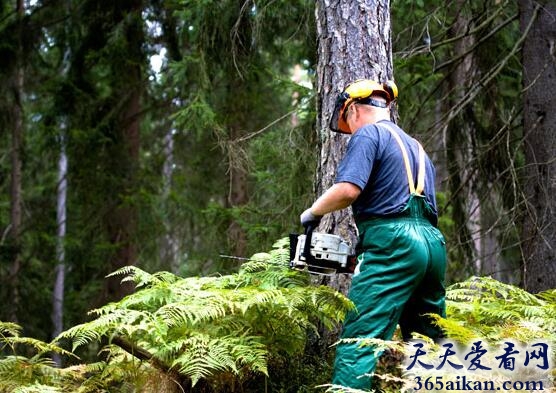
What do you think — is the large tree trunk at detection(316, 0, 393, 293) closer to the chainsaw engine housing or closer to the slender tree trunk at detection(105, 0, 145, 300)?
the chainsaw engine housing

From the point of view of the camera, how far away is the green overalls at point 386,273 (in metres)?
4.00

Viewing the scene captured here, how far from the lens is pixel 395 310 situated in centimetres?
411

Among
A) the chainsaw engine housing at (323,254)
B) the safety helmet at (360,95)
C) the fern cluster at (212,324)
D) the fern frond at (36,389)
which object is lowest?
the fern frond at (36,389)

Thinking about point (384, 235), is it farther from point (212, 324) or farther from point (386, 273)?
point (212, 324)

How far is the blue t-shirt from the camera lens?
13.6 ft

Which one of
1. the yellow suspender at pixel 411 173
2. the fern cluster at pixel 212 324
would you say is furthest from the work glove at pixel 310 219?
the yellow suspender at pixel 411 173

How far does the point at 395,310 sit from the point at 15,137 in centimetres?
1293

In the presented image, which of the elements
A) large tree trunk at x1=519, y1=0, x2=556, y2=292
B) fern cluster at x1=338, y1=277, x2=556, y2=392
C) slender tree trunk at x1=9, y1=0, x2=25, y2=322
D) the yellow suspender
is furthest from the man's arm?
slender tree trunk at x1=9, y1=0, x2=25, y2=322

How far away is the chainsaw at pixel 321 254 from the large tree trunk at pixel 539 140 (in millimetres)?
3369

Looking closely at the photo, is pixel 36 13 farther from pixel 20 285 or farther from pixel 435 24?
pixel 435 24

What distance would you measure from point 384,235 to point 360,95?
96 centimetres

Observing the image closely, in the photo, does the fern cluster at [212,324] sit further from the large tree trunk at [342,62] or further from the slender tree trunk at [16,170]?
the slender tree trunk at [16,170]

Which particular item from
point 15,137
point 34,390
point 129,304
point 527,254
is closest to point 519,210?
point 527,254

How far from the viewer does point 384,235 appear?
416 cm
